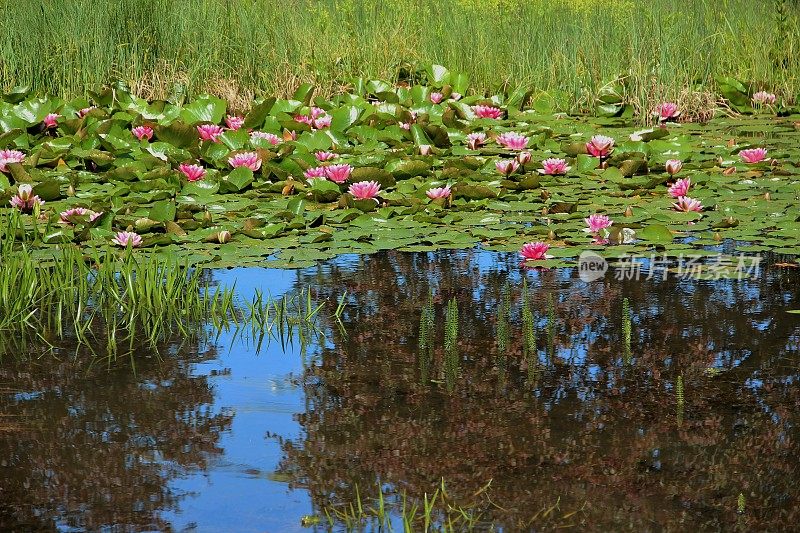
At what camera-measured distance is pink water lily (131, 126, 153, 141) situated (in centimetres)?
613

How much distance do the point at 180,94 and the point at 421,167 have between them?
261 centimetres

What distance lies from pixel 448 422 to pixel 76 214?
2674 millimetres

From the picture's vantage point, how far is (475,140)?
6148 mm

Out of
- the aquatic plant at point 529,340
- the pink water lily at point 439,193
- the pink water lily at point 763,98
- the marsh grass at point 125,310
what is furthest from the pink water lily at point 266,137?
the pink water lily at point 763,98

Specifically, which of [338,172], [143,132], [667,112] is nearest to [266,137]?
[143,132]

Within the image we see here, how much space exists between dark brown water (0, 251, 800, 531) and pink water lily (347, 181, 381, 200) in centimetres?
140

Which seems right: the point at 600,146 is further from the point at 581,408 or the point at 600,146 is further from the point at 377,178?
the point at 581,408

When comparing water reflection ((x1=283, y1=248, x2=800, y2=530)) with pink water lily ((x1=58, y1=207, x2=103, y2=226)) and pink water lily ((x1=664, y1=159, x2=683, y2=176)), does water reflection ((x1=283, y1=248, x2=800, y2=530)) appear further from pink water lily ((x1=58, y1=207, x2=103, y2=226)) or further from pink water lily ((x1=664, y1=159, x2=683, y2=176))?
pink water lily ((x1=664, y1=159, x2=683, y2=176))

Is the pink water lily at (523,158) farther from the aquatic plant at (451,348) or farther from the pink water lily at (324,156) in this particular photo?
the aquatic plant at (451,348)

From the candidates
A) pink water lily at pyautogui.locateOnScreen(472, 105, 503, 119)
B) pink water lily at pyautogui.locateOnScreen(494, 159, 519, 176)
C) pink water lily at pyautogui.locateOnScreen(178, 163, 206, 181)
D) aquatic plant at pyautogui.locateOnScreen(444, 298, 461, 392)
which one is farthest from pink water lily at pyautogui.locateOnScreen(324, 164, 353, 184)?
pink water lily at pyautogui.locateOnScreen(472, 105, 503, 119)

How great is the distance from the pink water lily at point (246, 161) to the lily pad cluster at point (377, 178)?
13 mm

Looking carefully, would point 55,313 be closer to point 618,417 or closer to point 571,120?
point 618,417

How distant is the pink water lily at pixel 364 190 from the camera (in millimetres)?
5012

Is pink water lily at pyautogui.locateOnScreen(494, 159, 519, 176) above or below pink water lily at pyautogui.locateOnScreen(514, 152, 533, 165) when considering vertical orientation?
below
